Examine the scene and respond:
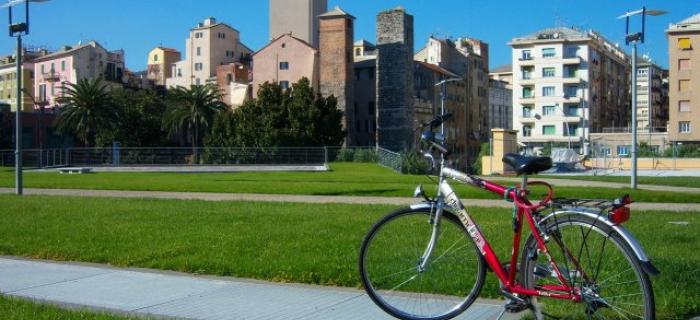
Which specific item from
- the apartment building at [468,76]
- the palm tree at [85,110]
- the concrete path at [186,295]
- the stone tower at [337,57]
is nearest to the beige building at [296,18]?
the stone tower at [337,57]

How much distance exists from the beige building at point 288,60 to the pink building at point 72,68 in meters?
28.6

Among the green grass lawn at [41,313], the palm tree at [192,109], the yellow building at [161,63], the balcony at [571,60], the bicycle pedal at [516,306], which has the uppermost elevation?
the yellow building at [161,63]

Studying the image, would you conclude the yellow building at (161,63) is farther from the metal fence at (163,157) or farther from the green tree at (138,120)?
the metal fence at (163,157)

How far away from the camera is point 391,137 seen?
8875 cm

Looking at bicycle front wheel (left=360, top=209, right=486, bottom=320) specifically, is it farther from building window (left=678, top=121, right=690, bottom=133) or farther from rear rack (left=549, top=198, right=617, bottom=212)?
building window (left=678, top=121, right=690, bottom=133)

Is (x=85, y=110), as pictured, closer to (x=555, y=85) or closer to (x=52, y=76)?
(x=52, y=76)

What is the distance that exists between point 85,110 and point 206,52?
4656cm

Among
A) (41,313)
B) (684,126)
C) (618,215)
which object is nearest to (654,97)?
(684,126)

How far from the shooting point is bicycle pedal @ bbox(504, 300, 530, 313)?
514 centimetres

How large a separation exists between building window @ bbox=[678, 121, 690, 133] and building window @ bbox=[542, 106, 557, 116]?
18992mm

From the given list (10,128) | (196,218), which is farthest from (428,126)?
(10,128)

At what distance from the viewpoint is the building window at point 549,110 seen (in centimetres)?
9959

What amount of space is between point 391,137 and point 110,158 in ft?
142

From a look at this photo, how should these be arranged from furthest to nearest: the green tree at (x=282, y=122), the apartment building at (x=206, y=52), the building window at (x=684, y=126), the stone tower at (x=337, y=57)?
the apartment building at (x=206, y=52) < the stone tower at (x=337, y=57) < the building window at (x=684, y=126) < the green tree at (x=282, y=122)
